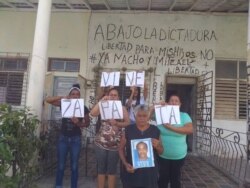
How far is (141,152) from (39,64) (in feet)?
11.2

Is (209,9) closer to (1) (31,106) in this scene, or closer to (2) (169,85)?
(2) (169,85)

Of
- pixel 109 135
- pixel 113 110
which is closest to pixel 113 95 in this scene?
pixel 113 110

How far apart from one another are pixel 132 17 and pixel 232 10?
116 inches

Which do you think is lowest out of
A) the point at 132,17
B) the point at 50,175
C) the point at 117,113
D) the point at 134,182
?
the point at 50,175

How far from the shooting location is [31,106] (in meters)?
6.10

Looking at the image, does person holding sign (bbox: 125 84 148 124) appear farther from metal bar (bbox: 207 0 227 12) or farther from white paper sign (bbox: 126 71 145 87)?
metal bar (bbox: 207 0 227 12)

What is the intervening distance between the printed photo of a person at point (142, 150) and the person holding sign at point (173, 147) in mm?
804

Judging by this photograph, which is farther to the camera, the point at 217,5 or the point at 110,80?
the point at 217,5

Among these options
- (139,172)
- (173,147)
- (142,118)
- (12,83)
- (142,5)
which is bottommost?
(139,172)

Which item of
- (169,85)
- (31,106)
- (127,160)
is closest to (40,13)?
(31,106)

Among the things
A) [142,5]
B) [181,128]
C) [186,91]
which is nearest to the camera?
[181,128]

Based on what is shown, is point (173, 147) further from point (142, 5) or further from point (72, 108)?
point (142, 5)

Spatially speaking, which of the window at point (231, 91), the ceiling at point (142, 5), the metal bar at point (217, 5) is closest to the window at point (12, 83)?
the ceiling at point (142, 5)

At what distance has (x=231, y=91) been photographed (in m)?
9.73
